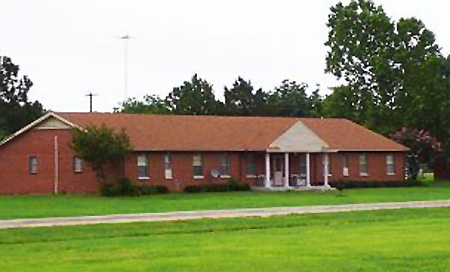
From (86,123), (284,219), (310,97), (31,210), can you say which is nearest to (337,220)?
(284,219)

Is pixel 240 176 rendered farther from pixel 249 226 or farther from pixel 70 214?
pixel 249 226

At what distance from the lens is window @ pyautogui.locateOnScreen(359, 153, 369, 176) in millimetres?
70812

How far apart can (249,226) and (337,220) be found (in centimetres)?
367

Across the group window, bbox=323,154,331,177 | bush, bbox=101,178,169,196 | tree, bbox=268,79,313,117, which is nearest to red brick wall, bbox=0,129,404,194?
bush, bbox=101,178,169,196

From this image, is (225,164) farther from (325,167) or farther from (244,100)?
(244,100)

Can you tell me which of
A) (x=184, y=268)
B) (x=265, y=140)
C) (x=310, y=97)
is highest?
(x=310, y=97)

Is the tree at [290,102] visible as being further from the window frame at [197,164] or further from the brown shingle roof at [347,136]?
the window frame at [197,164]

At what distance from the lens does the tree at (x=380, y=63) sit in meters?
80.2

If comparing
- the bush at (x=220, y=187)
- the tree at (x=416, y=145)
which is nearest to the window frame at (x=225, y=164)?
the bush at (x=220, y=187)

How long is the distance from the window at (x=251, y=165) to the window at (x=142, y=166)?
314 inches

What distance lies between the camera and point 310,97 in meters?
130

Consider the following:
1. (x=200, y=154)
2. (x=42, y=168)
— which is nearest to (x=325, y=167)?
(x=200, y=154)

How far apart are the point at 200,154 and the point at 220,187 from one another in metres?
2.72

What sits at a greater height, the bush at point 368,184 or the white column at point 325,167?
the white column at point 325,167
